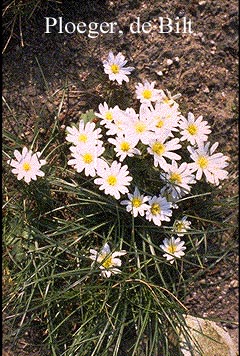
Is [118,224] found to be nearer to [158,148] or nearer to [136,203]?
[136,203]

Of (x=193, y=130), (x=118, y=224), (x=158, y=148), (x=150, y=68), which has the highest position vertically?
(x=150, y=68)

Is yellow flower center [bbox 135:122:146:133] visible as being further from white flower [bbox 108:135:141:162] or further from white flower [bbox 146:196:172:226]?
white flower [bbox 146:196:172:226]

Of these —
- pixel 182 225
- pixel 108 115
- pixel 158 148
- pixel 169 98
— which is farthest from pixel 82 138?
pixel 182 225

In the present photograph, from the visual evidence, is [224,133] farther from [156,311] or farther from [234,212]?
[156,311]

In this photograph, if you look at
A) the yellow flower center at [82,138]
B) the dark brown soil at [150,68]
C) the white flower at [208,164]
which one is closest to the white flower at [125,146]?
the yellow flower center at [82,138]

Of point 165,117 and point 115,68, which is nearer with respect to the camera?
point 165,117

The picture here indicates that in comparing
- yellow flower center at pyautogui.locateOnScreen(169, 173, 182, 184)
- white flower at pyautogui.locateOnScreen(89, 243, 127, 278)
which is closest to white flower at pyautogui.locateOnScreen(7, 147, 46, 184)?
white flower at pyautogui.locateOnScreen(89, 243, 127, 278)

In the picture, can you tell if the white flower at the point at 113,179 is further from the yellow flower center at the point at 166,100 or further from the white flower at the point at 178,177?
the yellow flower center at the point at 166,100

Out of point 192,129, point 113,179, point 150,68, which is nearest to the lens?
point 113,179

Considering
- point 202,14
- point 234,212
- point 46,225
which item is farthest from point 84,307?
point 202,14
